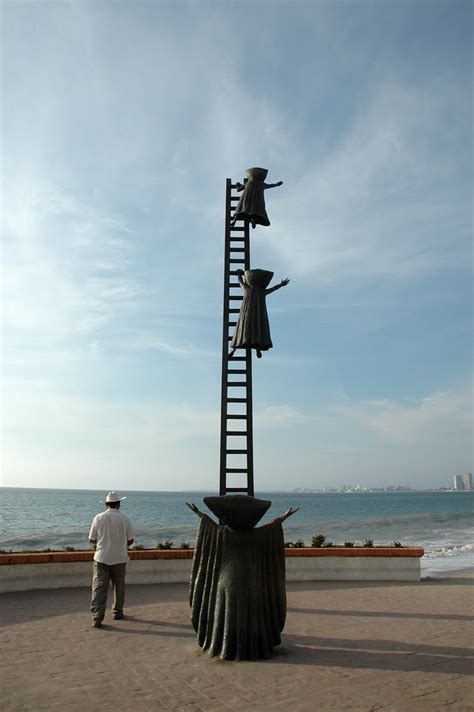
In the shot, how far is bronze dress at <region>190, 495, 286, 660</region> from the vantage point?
17.7 feet

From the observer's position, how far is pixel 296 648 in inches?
225

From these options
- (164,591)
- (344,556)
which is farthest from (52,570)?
(344,556)

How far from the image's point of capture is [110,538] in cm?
679

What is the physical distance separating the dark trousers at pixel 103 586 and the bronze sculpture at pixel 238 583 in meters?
1.31

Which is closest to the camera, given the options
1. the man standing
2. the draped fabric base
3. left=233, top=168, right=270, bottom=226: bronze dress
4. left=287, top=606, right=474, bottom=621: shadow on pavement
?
the draped fabric base

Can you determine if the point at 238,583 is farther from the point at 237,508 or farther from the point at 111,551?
the point at 111,551

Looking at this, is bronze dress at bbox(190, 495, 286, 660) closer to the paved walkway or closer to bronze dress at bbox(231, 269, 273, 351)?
the paved walkway

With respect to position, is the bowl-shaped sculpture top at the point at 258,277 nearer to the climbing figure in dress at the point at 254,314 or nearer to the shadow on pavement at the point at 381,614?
the climbing figure in dress at the point at 254,314

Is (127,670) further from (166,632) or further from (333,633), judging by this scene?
(333,633)

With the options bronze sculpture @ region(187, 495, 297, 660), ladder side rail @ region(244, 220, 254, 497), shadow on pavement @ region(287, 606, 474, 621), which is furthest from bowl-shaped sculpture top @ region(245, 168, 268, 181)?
shadow on pavement @ region(287, 606, 474, 621)

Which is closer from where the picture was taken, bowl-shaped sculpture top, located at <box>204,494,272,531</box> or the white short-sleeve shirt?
bowl-shaped sculpture top, located at <box>204,494,272,531</box>

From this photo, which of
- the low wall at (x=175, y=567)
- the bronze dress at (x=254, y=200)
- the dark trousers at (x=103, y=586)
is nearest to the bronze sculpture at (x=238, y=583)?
the dark trousers at (x=103, y=586)

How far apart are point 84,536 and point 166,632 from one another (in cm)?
2872

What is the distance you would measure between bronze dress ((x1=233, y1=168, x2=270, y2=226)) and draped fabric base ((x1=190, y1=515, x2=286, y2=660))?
4.97m
